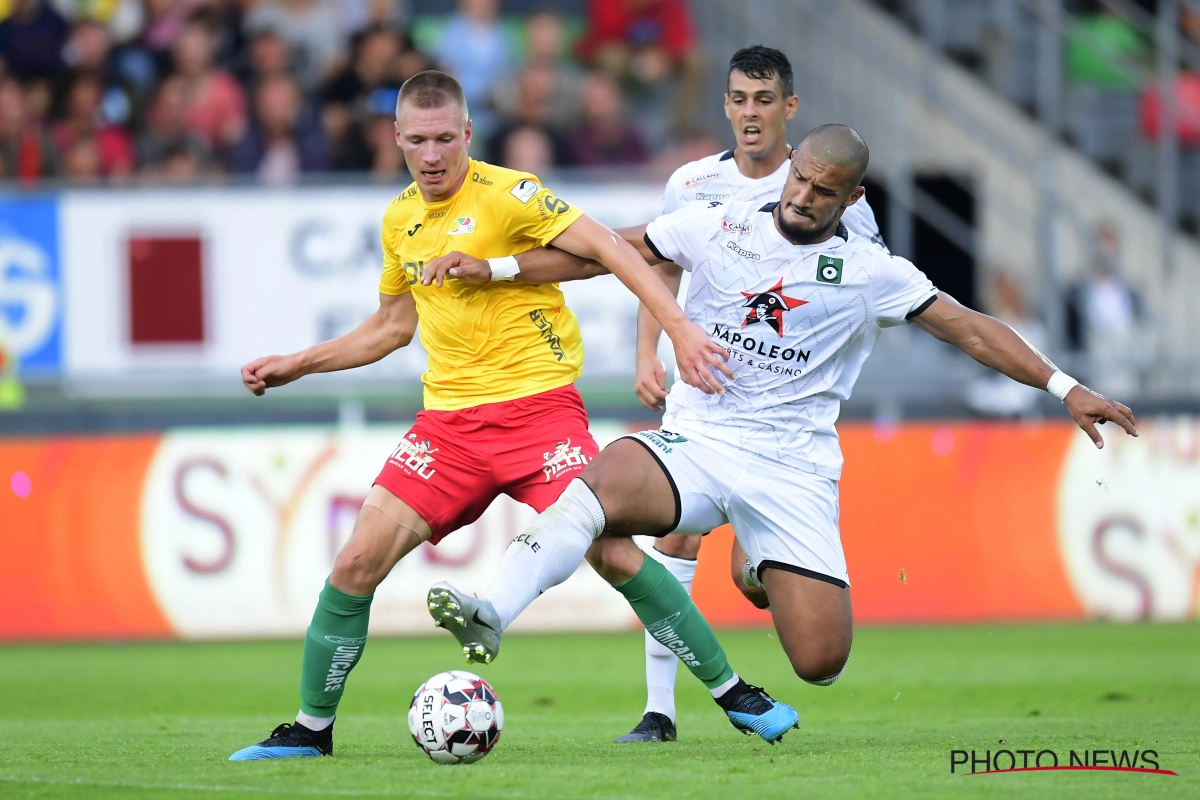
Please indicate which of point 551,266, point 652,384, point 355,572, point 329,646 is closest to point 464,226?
point 551,266

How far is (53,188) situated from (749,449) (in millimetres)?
8428

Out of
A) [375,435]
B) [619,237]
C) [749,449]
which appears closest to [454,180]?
[619,237]

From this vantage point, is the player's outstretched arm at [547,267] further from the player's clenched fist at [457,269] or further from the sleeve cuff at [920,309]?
the sleeve cuff at [920,309]

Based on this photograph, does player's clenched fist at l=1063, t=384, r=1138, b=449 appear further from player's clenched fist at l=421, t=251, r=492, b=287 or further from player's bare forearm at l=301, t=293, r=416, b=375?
player's bare forearm at l=301, t=293, r=416, b=375

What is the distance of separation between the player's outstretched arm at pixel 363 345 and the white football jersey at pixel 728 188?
4.40 feet

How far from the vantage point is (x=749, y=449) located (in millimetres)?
6289

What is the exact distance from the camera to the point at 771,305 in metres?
6.22

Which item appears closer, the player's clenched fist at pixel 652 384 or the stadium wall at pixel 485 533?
the player's clenched fist at pixel 652 384

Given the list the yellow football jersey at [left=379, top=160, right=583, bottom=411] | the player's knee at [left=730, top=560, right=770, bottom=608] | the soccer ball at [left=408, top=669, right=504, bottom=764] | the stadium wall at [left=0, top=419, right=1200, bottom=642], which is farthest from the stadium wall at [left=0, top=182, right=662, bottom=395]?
the soccer ball at [left=408, top=669, right=504, bottom=764]

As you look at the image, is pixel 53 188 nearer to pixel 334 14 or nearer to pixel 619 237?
pixel 334 14

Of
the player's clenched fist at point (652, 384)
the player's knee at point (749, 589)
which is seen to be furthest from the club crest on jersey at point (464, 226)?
the player's knee at point (749, 589)

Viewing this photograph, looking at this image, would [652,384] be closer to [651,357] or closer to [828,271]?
[651,357]

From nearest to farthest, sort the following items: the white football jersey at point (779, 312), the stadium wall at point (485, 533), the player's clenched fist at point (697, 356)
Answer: the player's clenched fist at point (697, 356), the white football jersey at point (779, 312), the stadium wall at point (485, 533)

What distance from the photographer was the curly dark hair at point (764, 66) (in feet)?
Result: 23.5
